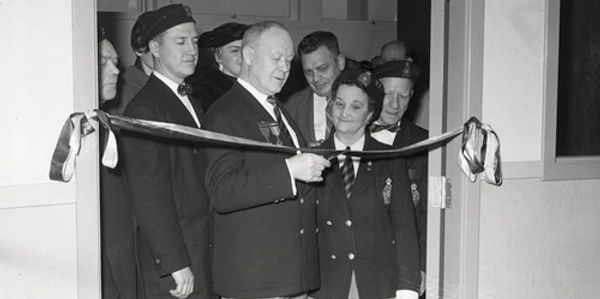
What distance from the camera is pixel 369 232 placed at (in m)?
3.14

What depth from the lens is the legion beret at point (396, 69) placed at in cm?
348

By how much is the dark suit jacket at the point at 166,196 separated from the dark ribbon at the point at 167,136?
0.27 feet

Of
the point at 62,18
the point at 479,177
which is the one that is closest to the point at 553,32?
the point at 479,177

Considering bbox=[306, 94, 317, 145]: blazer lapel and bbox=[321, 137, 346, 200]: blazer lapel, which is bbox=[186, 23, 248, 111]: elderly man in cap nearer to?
bbox=[306, 94, 317, 145]: blazer lapel

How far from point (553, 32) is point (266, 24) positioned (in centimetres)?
134

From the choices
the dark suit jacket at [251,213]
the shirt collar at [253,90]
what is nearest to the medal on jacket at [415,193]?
the dark suit jacket at [251,213]

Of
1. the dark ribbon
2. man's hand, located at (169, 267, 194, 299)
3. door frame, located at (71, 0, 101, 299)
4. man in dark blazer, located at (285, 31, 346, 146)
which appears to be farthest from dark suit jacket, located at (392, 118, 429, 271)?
door frame, located at (71, 0, 101, 299)

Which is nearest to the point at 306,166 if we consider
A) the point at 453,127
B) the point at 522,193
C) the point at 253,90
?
the point at 253,90

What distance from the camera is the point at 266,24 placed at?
284 cm

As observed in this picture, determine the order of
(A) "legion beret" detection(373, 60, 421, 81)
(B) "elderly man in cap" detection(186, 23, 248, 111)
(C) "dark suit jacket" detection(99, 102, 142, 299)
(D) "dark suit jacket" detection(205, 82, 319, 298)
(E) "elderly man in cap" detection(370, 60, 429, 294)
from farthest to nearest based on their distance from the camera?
(A) "legion beret" detection(373, 60, 421, 81)
(E) "elderly man in cap" detection(370, 60, 429, 294)
(B) "elderly man in cap" detection(186, 23, 248, 111)
(D) "dark suit jacket" detection(205, 82, 319, 298)
(C) "dark suit jacket" detection(99, 102, 142, 299)

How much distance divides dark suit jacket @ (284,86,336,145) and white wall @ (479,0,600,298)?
0.75 meters

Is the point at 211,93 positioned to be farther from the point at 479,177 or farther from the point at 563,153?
the point at 563,153

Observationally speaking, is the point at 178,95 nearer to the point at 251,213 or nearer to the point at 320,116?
the point at 251,213

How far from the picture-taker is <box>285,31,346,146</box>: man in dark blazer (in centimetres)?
337
